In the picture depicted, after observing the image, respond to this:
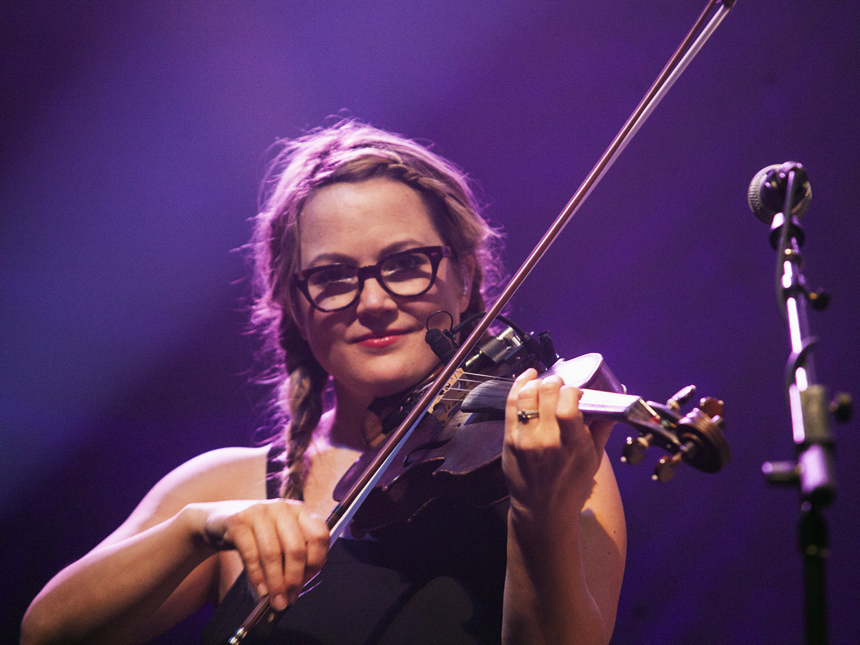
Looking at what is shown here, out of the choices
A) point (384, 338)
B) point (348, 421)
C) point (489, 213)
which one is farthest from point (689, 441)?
point (489, 213)

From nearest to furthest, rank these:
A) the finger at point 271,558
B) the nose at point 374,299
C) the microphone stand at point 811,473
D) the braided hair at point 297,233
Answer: the microphone stand at point 811,473 < the finger at point 271,558 < the nose at point 374,299 < the braided hair at point 297,233

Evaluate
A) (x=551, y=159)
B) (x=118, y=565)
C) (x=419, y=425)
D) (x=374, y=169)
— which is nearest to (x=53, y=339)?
(x=118, y=565)

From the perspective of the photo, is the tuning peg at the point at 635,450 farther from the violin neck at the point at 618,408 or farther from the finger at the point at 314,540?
the finger at the point at 314,540

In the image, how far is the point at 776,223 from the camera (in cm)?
73

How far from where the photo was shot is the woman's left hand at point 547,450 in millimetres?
763

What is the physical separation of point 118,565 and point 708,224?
1587 mm

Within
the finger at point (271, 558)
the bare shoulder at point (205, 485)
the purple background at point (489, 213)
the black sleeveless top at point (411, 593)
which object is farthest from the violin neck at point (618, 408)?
the bare shoulder at point (205, 485)

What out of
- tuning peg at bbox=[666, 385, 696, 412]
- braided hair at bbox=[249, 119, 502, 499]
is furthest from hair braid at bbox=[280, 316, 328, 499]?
tuning peg at bbox=[666, 385, 696, 412]

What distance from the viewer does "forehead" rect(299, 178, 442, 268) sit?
1316 mm

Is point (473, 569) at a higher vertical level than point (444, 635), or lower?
higher

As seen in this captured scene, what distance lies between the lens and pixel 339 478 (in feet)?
4.47

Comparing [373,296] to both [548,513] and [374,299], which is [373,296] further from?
[548,513]

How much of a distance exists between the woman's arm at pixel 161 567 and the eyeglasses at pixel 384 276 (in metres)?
0.48

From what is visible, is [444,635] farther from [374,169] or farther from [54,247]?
[54,247]
